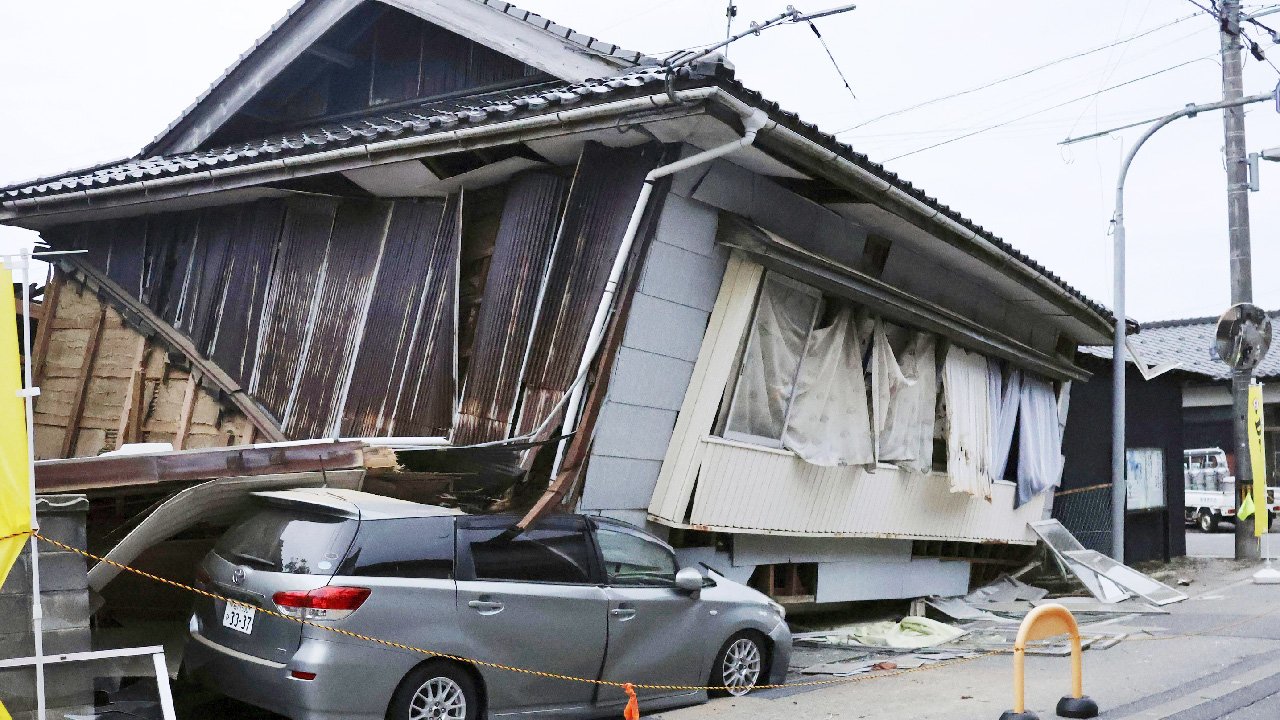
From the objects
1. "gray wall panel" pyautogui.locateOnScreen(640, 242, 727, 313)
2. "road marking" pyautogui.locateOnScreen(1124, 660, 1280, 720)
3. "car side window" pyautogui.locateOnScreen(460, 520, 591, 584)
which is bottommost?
"road marking" pyautogui.locateOnScreen(1124, 660, 1280, 720)

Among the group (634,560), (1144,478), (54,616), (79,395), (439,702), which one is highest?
(1144,478)

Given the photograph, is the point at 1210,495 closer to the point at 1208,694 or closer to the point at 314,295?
the point at 1208,694

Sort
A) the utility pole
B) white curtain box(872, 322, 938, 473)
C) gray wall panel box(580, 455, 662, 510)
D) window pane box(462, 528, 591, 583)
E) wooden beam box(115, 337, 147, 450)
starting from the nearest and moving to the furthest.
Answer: window pane box(462, 528, 591, 583) → gray wall panel box(580, 455, 662, 510) → white curtain box(872, 322, 938, 473) → wooden beam box(115, 337, 147, 450) → the utility pole

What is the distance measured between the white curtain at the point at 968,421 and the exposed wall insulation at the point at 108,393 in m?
7.83

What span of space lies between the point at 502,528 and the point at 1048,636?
12.6ft

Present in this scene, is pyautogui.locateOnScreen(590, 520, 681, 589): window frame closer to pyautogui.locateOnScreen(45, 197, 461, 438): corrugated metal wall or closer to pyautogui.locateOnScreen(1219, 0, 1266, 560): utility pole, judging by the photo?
pyautogui.locateOnScreen(45, 197, 461, 438): corrugated metal wall

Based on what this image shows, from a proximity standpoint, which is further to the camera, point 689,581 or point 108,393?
point 108,393

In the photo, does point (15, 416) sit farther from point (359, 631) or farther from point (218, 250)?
point (218, 250)

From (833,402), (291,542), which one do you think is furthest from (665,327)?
(291,542)

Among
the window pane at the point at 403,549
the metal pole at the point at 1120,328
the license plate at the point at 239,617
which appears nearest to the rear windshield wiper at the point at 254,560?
the license plate at the point at 239,617

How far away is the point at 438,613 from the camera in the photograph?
670cm

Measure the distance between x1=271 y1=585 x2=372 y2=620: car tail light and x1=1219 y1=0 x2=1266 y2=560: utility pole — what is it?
16.6 meters

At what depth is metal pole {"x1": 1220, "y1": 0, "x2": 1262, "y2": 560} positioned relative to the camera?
1806 cm

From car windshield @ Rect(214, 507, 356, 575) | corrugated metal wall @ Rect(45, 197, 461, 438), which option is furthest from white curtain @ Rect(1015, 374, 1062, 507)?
car windshield @ Rect(214, 507, 356, 575)
